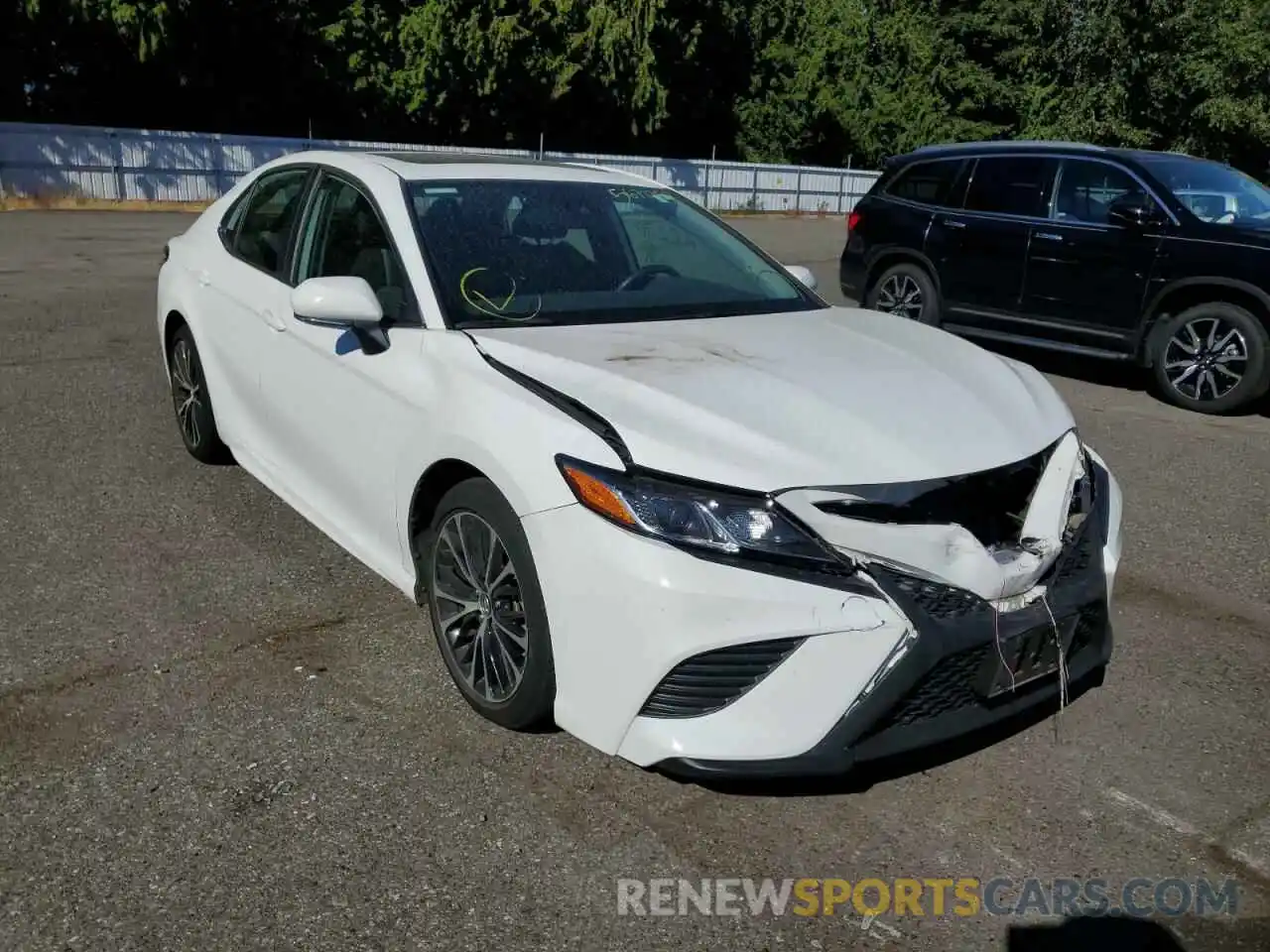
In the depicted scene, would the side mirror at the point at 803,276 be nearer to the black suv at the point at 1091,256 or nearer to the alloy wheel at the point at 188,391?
the alloy wheel at the point at 188,391

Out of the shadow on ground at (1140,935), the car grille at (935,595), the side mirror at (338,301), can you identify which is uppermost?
the side mirror at (338,301)

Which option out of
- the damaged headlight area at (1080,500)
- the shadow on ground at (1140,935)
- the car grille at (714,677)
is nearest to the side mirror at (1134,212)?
the damaged headlight area at (1080,500)

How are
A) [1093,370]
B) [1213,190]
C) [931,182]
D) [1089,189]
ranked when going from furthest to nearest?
[931,182], [1093,370], [1089,189], [1213,190]

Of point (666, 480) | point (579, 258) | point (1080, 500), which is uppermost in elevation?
point (579, 258)

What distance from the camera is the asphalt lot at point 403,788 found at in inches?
100

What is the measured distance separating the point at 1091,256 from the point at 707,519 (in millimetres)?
6464

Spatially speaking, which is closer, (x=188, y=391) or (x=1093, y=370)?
(x=188, y=391)

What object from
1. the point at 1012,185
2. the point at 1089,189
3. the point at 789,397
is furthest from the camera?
the point at 1012,185

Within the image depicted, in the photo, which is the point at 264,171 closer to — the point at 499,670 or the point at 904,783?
the point at 499,670

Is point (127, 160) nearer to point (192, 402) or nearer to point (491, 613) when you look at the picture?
Result: point (192, 402)

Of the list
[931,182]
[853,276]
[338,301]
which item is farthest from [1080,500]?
[853,276]

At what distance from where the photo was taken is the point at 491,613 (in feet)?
10.3

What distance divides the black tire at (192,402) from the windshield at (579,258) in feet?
5.94

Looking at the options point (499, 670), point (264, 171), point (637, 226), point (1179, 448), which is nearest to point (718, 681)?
point (499, 670)
